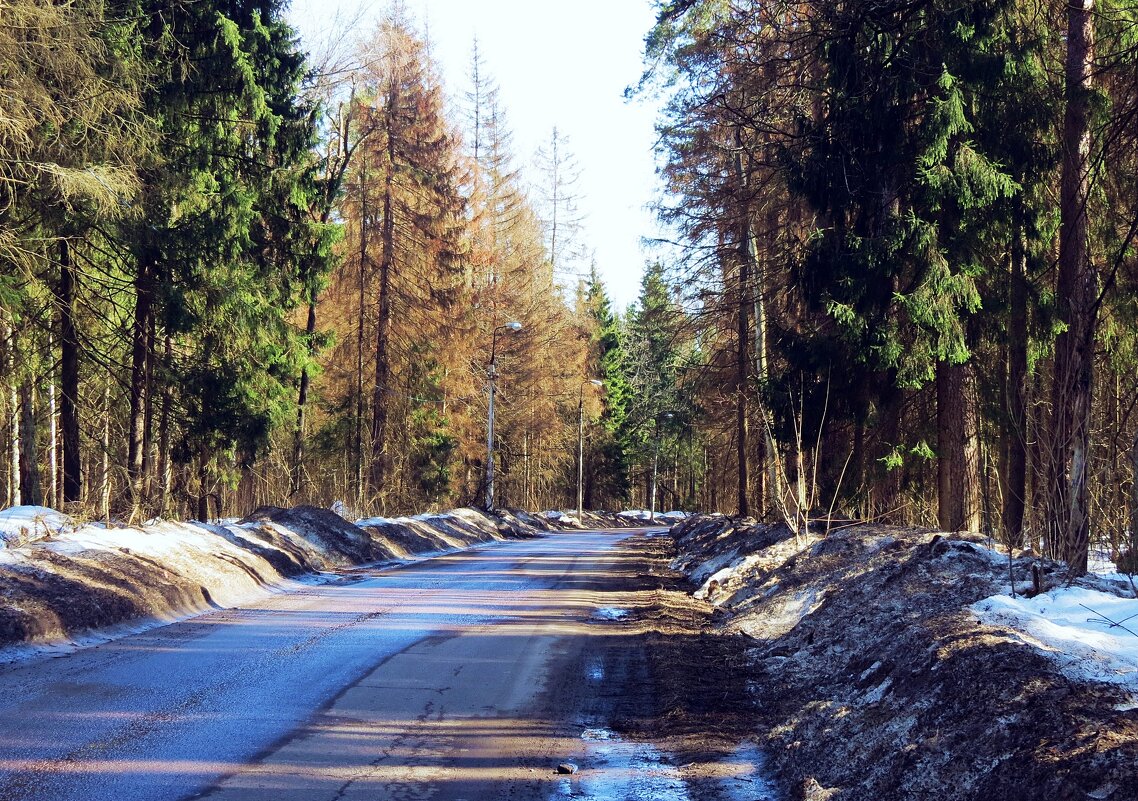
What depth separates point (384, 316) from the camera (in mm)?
34875

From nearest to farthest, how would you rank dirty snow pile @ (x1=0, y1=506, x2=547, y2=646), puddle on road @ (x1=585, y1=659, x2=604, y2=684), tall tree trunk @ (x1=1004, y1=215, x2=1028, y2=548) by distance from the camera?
puddle on road @ (x1=585, y1=659, x2=604, y2=684)
dirty snow pile @ (x1=0, y1=506, x2=547, y2=646)
tall tree trunk @ (x1=1004, y1=215, x2=1028, y2=548)

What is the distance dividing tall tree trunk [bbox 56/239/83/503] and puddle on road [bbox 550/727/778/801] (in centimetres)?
1456

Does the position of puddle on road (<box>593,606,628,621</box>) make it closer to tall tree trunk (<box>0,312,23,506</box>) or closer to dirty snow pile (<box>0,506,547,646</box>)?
dirty snow pile (<box>0,506,547,646</box>)

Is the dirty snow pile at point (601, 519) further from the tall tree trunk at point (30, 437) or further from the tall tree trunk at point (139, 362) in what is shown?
the tall tree trunk at point (139, 362)

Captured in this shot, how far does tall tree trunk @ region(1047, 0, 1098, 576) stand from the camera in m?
7.67

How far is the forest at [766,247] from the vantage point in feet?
37.9

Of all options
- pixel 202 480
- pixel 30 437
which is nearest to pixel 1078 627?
pixel 30 437

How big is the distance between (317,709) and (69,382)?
1389 cm

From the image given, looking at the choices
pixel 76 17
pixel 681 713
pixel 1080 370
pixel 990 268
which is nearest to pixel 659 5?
pixel 990 268

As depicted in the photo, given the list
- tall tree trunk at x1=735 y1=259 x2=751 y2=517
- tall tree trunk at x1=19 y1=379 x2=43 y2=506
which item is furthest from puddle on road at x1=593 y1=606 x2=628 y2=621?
tall tree trunk at x1=19 y1=379 x2=43 y2=506

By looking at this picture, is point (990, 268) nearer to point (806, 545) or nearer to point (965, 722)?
point (806, 545)

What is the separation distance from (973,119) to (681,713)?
1176cm

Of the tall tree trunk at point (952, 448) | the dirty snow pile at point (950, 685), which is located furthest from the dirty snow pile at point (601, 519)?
the dirty snow pile at point (950, 685)

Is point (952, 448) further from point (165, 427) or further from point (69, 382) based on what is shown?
point (69, 382)
